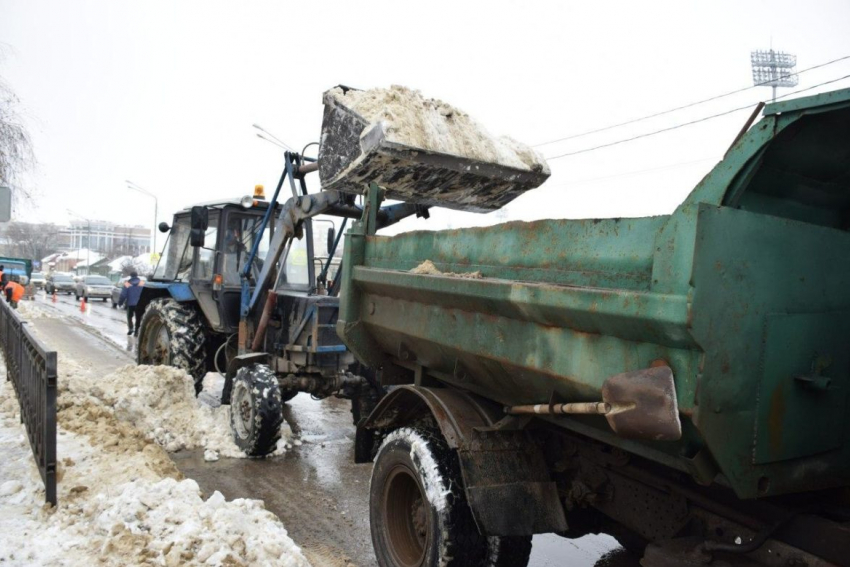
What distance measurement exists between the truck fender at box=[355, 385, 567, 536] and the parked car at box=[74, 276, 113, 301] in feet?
113

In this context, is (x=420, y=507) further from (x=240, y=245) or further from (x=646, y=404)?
(x=240, y=245)

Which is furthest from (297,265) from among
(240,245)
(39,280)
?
(39,280)

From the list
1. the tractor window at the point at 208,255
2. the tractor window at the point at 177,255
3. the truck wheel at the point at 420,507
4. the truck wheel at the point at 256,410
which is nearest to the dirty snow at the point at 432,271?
the truck wheel at the point at 420,507

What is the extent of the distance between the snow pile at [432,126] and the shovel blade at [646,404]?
288 cm

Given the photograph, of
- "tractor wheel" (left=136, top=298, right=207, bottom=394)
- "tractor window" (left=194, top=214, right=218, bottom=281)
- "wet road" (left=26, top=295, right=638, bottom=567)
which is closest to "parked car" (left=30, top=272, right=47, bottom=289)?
"tractor wheel" (left=136, top=298, right=207, bottom=394)

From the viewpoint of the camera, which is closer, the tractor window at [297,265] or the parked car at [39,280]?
the tractor window at [297,265]

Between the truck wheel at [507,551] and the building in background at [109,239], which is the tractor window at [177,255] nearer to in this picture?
the truck wheel at [507,551]

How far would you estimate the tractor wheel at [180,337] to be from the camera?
7.79m

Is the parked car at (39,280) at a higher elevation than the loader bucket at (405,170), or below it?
below

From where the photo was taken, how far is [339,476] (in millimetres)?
5859

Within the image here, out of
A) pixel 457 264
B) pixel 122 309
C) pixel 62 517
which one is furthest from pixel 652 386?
pixel 122 309

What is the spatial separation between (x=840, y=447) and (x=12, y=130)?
15.8 metres

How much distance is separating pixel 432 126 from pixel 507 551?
3004 millimetres

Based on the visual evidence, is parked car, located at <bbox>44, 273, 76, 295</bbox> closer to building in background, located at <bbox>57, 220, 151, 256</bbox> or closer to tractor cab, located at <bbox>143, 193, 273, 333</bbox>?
tractor cab, located at <bbox>143, 193, 273, 333</bbox>
